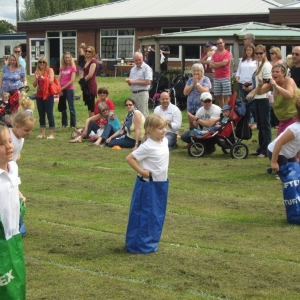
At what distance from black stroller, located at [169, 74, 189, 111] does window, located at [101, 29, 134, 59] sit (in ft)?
63.6

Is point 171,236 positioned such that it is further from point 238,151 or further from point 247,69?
point 247,69

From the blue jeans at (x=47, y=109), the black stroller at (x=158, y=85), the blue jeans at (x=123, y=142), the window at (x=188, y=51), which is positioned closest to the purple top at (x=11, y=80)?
the blue jeans at (x=47, y=109)

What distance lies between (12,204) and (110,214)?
11.7 feet

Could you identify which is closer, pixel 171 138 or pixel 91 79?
pixel 171 138

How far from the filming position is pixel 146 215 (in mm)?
6656

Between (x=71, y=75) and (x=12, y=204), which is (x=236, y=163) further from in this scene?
(x=12, y=204)

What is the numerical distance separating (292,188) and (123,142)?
6.59m

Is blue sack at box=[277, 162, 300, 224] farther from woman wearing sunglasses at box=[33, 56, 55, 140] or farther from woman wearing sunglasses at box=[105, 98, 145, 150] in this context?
woman wearing sunglasses at box=[33, 56, 55, 140]

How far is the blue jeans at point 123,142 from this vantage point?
45.8 ft

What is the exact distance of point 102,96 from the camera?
48.7 feet

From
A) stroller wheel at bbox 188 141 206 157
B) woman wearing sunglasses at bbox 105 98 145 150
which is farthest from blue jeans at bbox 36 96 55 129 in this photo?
stroller wheel at bbox 188 141 206 157

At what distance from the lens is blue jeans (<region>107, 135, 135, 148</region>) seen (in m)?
14.0

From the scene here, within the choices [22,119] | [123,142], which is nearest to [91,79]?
[123,142]

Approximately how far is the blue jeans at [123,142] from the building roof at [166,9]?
66.0ft
